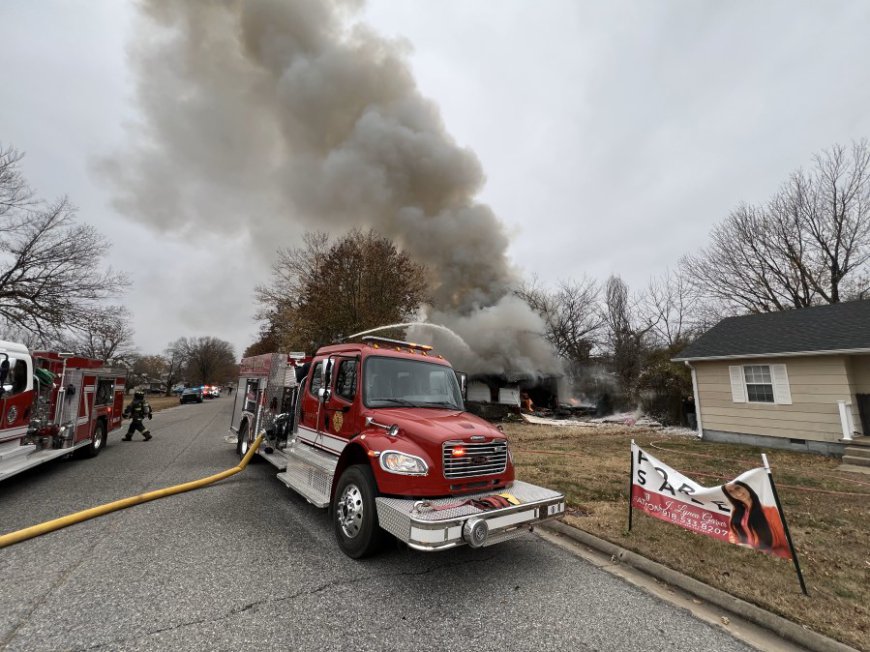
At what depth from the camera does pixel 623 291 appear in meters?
31.5

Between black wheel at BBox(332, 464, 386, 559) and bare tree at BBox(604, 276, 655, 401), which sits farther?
bare tree at BBox(604, 276, 655, 401)

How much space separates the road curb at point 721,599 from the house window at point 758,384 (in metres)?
10.6

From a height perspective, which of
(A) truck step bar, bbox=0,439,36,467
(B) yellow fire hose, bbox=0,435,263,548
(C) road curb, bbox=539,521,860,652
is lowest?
(C) road curb, bbox=539,521,860,652

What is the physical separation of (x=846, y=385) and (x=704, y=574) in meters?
10.3

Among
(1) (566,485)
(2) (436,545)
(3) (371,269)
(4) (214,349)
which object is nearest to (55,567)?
(2) (436,545)

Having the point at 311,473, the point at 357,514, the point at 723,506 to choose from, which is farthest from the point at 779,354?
the point at 311,473

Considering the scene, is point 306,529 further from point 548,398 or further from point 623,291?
point 623,291

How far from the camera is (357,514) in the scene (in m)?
3.75

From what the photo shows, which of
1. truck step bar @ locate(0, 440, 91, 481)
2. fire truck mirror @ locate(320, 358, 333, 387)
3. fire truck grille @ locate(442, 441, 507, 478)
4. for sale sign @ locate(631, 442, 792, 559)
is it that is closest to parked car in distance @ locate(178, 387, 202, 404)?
truck step bar @ locate(0, 440, 91, 481)

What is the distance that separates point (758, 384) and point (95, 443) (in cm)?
1778

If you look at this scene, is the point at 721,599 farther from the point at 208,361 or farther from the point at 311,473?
the point at 208,361

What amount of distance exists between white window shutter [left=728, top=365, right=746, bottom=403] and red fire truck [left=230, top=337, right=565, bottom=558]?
36.4 ft

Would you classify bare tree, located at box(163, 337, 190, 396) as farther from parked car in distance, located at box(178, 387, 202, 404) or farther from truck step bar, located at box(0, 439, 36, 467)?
truck step bar, located at box(0, 439, 36, 467)

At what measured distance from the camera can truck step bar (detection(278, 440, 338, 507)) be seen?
14.3 feet
